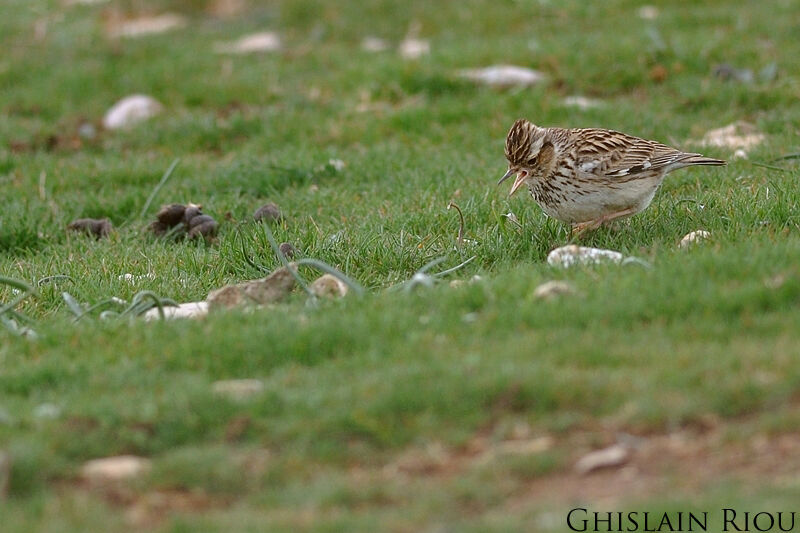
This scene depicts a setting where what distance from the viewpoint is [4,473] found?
15.0 feet

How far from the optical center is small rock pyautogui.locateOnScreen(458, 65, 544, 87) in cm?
1205

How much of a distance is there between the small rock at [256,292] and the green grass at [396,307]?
19.1 inches

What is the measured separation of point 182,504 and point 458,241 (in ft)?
11.3

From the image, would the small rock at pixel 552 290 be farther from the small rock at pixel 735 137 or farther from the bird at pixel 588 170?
the small rock at pixel 735 137

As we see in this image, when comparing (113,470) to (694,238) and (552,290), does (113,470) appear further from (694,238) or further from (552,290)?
(694,238)

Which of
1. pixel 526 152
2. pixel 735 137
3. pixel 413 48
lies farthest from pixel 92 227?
pixel 413 48

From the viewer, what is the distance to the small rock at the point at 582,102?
1121cm

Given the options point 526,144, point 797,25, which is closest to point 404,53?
point 797,25

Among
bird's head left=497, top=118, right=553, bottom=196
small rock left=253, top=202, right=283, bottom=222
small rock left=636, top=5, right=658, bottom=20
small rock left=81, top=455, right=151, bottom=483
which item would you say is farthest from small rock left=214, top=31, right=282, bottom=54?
small rock left=81, top=455, right=151, bottom=483

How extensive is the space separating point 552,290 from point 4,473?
2815mm

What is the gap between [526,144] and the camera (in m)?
7.64

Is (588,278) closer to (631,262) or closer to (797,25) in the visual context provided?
(631,262)

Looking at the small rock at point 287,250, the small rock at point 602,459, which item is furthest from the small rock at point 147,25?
the small rock at point 602,459

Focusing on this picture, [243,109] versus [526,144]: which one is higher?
[526,144]
